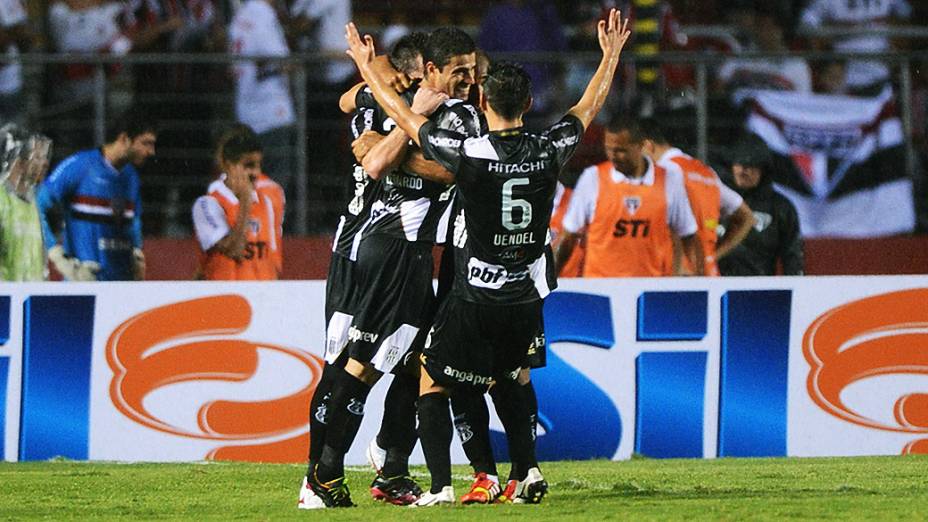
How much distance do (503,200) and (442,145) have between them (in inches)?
13.8

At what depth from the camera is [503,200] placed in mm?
7457

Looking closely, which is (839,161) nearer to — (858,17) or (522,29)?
(858,17)

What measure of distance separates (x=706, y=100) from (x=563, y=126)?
8.07 m

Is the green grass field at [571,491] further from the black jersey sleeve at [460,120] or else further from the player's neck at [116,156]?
the player's neck at [116,156]

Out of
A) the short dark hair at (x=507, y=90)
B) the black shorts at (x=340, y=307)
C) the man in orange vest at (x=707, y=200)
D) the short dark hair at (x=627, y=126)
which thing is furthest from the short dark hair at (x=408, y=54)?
the man in orange vest at (x=707, y=200)

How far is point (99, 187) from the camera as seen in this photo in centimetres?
1368

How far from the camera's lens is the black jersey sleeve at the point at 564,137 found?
24.7 feet

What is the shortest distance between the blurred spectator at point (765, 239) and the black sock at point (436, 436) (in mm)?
6641

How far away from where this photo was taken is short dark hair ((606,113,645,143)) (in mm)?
12805

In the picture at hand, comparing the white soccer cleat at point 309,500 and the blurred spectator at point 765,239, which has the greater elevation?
the blurred spectator at point 765,239

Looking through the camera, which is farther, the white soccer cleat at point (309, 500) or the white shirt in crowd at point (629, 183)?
the white shirt in crowd at point (629, 183)

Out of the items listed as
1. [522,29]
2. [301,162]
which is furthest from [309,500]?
[522,29]

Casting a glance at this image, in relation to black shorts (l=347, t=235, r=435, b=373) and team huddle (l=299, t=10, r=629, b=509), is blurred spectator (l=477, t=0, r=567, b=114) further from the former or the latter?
black shorts (l=347, t=235, r=435, b=373)

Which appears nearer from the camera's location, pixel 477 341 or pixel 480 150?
pixel 480 150
